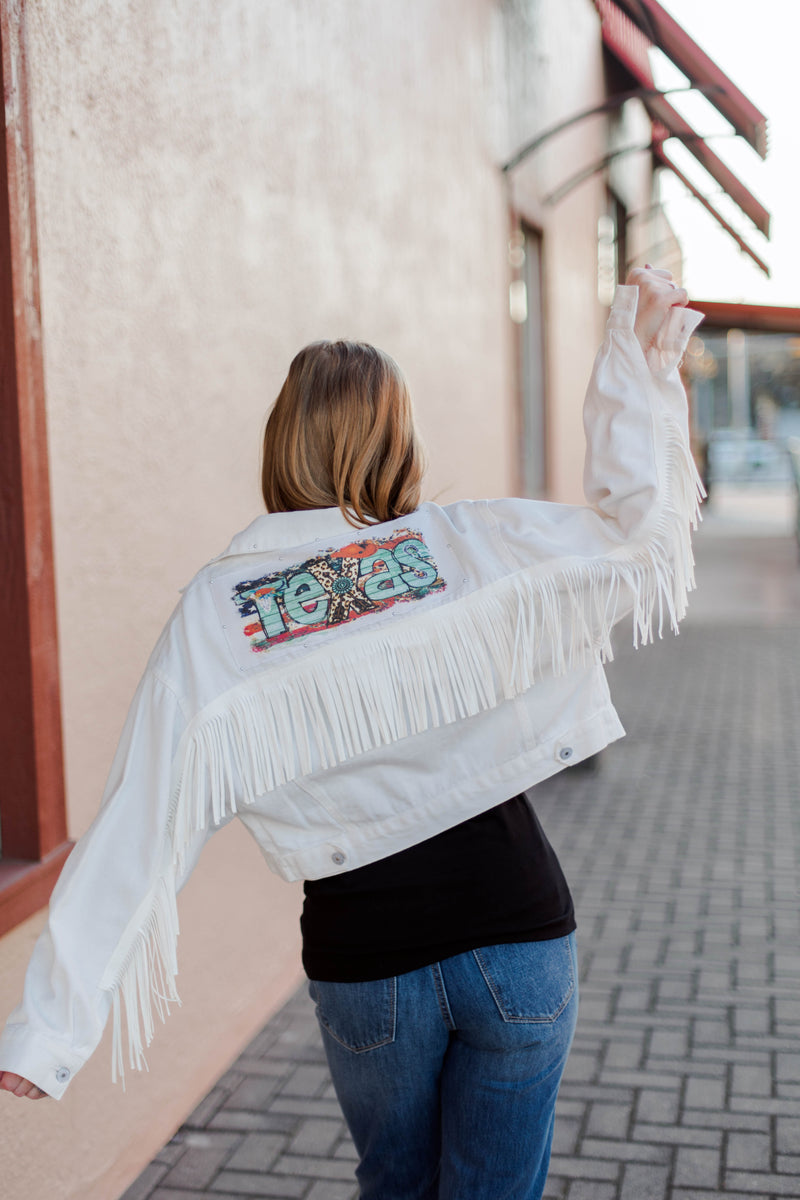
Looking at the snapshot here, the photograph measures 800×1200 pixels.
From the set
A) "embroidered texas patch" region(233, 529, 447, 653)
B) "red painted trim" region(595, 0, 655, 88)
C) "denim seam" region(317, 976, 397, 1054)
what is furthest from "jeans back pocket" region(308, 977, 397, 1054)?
"red painted trim" region(595, 0, 655, 88)

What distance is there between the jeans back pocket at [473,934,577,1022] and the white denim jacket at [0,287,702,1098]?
0.19m

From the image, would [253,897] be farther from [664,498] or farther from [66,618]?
[664,498]

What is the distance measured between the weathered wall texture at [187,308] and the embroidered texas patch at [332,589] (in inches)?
16.3

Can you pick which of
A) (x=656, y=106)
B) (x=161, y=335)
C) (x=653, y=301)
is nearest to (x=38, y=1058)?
(x=653, y=301)

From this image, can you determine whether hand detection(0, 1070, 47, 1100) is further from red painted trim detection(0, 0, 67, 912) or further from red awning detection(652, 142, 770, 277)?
red awning detection(652, 142, 770, 277)

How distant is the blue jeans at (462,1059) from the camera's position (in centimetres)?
163

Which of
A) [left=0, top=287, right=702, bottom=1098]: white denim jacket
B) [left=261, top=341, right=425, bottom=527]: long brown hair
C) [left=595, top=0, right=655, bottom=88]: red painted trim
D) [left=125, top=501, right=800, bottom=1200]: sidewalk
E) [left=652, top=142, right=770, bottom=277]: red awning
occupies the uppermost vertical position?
[left=595, top=0, right=655, bottom=88]: red painted trim

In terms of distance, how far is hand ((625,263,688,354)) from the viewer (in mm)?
1690

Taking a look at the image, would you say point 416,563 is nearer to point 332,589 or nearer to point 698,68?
point 332,589

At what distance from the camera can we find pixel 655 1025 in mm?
3703

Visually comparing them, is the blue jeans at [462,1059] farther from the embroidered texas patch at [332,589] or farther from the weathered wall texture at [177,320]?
the weathered wall texture at [177,320]

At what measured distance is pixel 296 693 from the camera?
63.9 inches

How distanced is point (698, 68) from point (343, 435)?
7.92 metres

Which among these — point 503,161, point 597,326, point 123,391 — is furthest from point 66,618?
point 597,326
